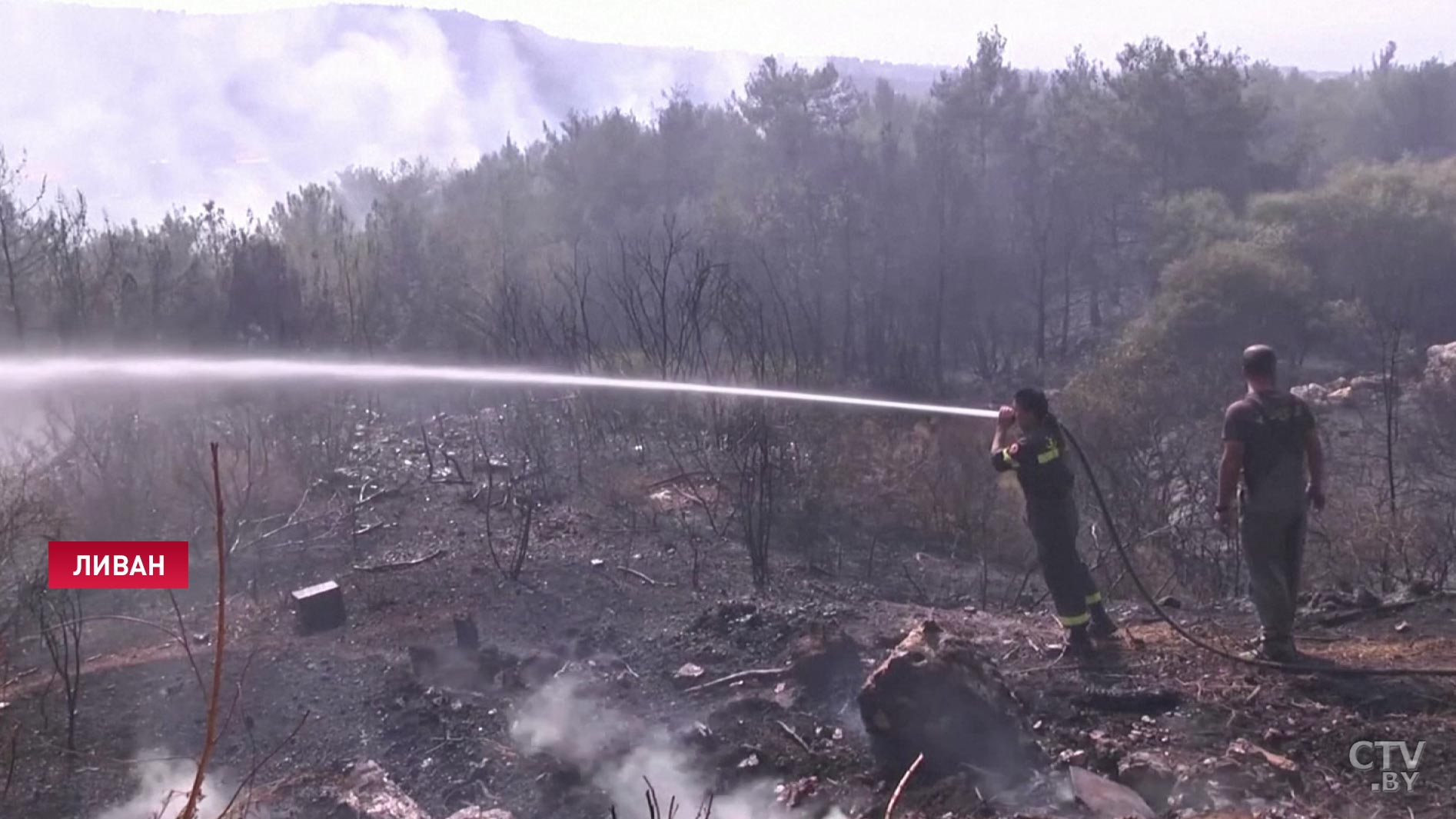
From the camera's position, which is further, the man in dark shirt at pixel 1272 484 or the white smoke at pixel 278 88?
the white smoke at pixel 278 88

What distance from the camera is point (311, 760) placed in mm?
5441

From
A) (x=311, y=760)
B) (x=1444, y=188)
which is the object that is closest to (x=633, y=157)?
(x=1444, y=188)

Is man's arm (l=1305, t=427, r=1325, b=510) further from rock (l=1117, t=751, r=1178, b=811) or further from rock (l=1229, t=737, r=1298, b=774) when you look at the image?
rock (l=1117, t=751, r=1178, b=811)

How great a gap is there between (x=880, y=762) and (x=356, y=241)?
61.1ft

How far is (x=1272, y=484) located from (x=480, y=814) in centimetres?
386

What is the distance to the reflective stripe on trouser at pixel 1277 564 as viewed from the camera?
5.65 metres

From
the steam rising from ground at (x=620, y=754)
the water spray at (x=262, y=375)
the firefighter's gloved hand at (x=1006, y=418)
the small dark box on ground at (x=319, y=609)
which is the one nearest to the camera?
the steam rising from ground at (x=620, y=754)

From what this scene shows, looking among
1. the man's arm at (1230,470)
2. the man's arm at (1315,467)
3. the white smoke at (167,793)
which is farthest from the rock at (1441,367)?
the white smoke at (167,793)

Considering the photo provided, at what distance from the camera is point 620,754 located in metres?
5.45

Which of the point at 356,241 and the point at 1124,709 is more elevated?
the point at 356,241

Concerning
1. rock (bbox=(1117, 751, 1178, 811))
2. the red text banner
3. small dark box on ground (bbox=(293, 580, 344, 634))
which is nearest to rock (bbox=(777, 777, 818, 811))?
rock (bbox=(1117, 751, 1178, 811))

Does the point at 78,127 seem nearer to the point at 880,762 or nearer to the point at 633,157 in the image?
the point at 633,157

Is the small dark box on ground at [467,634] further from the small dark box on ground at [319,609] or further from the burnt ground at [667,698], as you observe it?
the small dark box on ground at [319,609]

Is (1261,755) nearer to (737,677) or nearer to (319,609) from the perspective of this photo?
(737,677)
